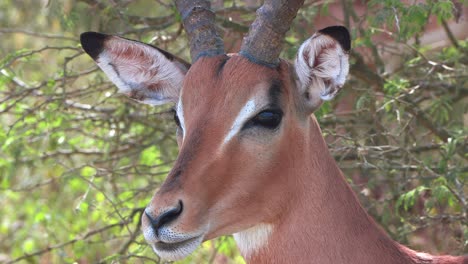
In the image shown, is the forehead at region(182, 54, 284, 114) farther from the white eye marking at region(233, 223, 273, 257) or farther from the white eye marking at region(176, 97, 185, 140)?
the white eye marking at region(233, 223, 273, 257)

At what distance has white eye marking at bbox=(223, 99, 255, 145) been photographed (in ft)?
12.7

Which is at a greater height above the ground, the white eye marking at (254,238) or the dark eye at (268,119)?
the dark eye at (268,119)

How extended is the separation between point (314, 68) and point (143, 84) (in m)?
1.10

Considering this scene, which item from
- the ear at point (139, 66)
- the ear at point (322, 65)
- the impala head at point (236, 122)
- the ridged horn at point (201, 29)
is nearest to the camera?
the impala head at point (236, 122)

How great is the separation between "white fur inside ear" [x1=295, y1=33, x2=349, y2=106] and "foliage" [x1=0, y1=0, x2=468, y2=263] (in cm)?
112

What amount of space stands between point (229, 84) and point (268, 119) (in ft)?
0.83

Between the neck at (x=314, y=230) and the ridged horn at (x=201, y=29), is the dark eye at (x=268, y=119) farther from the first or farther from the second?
the ridged horn at (x=201, y=29)

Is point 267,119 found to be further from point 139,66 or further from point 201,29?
point 139,66

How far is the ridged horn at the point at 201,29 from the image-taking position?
441 cm

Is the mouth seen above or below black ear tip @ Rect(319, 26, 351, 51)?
below

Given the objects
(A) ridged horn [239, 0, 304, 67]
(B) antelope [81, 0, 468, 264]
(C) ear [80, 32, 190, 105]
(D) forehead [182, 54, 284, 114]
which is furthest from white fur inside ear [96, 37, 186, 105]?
(A) ridged horn [239, 0, 304, 67]

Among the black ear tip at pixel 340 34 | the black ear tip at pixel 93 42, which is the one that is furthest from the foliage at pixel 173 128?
the black ear tip at pixel 340 34

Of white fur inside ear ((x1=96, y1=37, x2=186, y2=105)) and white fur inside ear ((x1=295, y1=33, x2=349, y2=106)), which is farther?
white fur inside ear ((x1=96, y1=37, x2=186, y2=105))

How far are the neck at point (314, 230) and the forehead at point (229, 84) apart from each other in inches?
14.3
